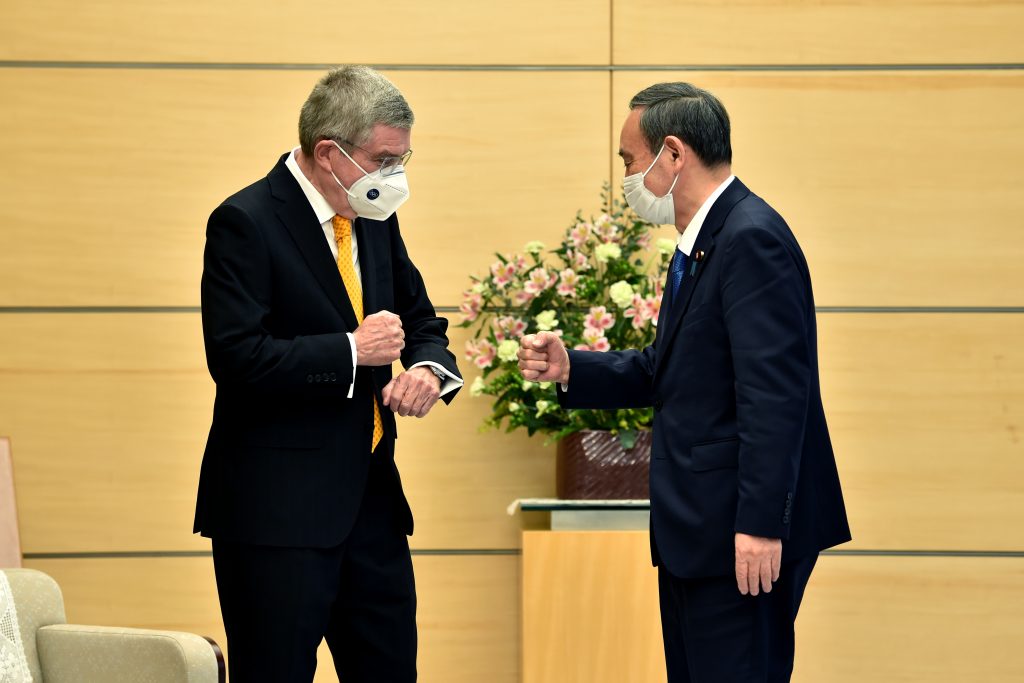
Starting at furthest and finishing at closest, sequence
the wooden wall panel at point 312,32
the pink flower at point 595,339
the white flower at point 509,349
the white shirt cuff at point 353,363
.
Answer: the wooden wall panel at point 312,32
the white flower at point 509,349
the pink flower at point 595,339
the white shirt cuff at point 353,363

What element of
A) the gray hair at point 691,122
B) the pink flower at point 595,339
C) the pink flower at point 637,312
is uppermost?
the gray hair at point 691,122

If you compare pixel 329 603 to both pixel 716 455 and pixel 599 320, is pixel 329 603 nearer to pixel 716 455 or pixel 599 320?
pixel 716 455

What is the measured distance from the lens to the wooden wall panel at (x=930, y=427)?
13.5 ft

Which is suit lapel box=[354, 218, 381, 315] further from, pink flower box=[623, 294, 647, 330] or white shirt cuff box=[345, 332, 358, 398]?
pink flower box=[623, 294, 647, 330]

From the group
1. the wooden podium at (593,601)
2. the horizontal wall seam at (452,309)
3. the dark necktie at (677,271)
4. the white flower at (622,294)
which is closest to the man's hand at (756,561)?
the dark necktie at (677,271)

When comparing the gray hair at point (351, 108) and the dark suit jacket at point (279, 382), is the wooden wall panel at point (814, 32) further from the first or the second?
the dark suit jacket at point (279, 382)

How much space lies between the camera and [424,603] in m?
4.15

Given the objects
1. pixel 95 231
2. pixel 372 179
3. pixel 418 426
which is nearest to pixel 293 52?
pixel 95 231

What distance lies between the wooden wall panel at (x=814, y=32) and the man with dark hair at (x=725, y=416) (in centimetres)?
150

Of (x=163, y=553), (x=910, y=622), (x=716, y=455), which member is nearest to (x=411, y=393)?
(x=716, y=455)

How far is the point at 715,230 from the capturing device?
2.54 meters

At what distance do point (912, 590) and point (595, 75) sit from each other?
202 cm

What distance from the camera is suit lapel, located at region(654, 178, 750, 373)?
2545 millimetres

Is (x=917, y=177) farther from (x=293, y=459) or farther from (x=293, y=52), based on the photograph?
(x=293, y=459)
